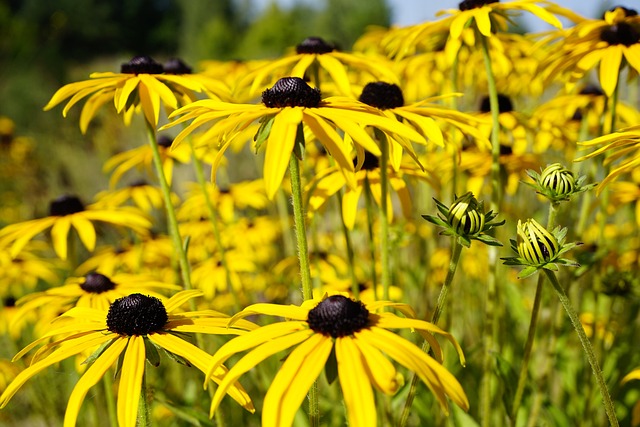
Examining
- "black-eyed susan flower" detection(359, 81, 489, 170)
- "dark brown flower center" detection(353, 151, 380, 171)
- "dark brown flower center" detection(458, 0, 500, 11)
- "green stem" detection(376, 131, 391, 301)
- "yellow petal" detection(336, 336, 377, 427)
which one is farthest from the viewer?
"dark brown flower center" detection(353, 151, 380, 171)

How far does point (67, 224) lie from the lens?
6.94ft

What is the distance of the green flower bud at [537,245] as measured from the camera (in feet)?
3.66

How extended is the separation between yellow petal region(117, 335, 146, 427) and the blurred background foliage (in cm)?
474

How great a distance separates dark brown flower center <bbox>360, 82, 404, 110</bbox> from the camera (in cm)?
173

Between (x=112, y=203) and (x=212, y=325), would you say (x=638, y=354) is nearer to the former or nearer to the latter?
(x=212, y=325)

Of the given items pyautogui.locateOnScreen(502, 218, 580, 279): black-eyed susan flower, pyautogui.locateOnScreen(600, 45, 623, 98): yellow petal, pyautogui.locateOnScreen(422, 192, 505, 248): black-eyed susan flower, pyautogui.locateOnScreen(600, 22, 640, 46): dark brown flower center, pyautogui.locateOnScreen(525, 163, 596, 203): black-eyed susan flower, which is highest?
pyautogui.locateOnScreen(600, 22, 640, 46): dark brown flower center

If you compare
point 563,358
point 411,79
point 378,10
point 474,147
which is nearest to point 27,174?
point 411,79

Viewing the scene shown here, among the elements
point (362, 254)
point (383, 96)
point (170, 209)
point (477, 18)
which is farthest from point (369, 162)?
point (362, 254)

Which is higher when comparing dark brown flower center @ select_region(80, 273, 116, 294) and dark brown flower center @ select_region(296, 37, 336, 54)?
dark brown flower center @ select_region(296, 37, 336, 54)

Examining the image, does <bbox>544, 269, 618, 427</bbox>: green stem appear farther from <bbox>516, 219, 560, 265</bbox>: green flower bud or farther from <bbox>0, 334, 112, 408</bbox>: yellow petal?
<bbox>0, 334, 112, 408</bbox>: yellow petal

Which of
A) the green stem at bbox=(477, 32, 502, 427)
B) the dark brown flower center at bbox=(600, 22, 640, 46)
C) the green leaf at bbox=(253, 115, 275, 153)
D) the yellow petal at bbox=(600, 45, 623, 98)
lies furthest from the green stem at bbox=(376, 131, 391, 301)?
the dark brown flower center at bbox=(600, 22, 640, 46)

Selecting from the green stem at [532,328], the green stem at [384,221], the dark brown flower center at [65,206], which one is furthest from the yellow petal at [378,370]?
the dark brown flower center at [65,206]

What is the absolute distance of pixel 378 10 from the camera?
103 ft

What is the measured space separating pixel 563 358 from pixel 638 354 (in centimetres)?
33
